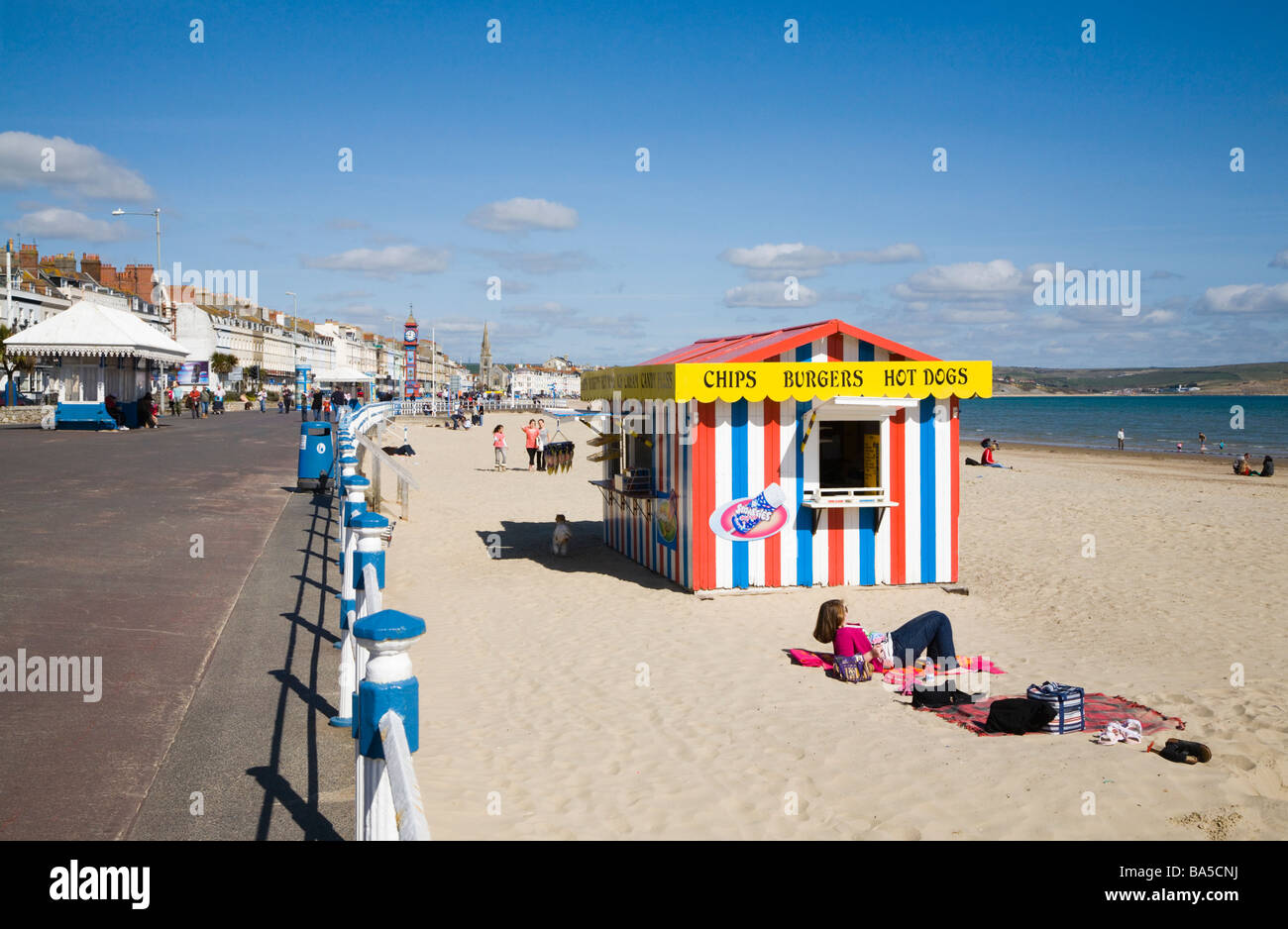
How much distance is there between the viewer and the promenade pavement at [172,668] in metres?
4.42

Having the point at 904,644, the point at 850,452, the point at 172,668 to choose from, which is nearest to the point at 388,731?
the point at 172,668

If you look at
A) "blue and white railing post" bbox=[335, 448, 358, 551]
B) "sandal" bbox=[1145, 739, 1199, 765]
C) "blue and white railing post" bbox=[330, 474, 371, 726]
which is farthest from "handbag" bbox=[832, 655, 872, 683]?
"blue and white railing post" bbox=[335, 448, 358, 551]

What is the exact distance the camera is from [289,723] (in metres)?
5.64

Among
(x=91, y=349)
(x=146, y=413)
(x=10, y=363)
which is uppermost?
(x=10, y=363)

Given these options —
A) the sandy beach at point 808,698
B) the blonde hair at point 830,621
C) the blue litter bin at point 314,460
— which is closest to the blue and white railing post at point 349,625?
the sandy beach at point 808,698

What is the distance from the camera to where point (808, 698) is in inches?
287

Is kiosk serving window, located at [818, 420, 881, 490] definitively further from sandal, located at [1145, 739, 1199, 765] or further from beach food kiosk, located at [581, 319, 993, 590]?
sandal, located at [1145, 739, 1199, 765]

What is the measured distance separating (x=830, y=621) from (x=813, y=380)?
11.0 feet

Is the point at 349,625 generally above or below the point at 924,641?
above

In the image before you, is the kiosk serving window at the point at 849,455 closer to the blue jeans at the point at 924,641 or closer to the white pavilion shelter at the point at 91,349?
the blue jeans at the point at 924,641

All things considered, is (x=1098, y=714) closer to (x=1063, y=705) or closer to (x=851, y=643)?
(x=1063, y=705)

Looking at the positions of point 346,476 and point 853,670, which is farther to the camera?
point 853,670
